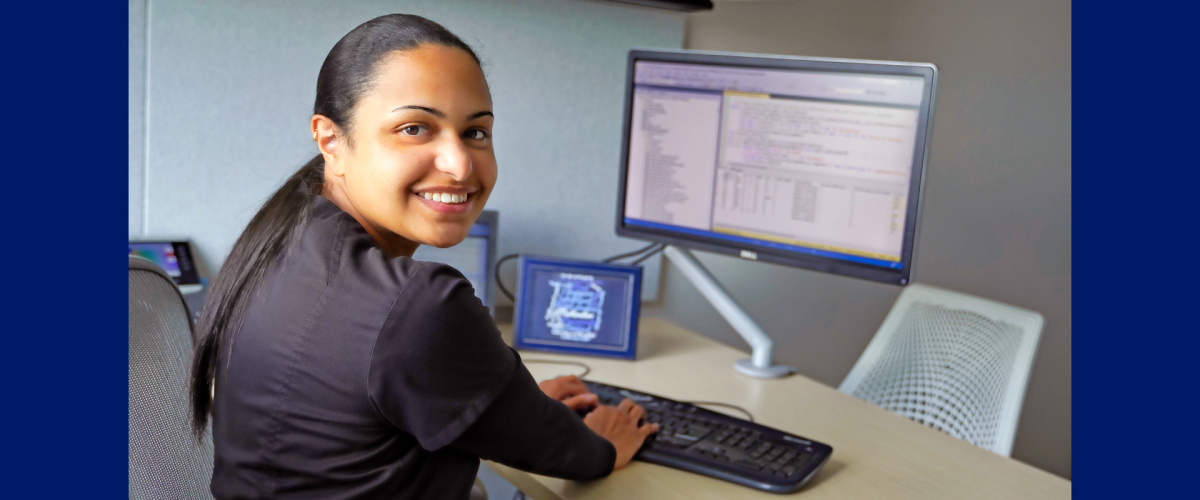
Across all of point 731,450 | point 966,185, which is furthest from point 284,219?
point 966,185

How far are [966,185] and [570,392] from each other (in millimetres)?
1182

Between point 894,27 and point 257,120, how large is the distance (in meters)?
1.44

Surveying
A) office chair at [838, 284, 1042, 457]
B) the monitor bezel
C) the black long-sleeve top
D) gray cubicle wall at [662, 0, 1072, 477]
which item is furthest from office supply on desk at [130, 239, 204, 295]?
office chair at [838, 284, 1042, 457]

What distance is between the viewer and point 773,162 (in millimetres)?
1363

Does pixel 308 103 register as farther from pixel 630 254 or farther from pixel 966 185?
pixel 966 185

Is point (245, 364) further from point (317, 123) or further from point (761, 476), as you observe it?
point (761, 476)

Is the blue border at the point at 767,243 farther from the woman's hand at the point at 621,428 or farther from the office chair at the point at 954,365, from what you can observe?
the woman's hand at the point at 621,428

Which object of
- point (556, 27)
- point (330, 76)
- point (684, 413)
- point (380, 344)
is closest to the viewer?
point (380, 344)

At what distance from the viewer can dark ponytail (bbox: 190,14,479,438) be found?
2.64 feet

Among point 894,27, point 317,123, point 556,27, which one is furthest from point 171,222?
point 894,27

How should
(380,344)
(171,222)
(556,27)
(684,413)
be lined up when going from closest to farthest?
1. (380,344)
2. (684,413)
3. (171,222)
4. (556,27)

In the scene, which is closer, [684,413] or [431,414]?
[431,414]

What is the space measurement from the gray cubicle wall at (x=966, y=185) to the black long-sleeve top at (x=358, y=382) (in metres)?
1.14

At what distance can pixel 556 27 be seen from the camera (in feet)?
5.25
